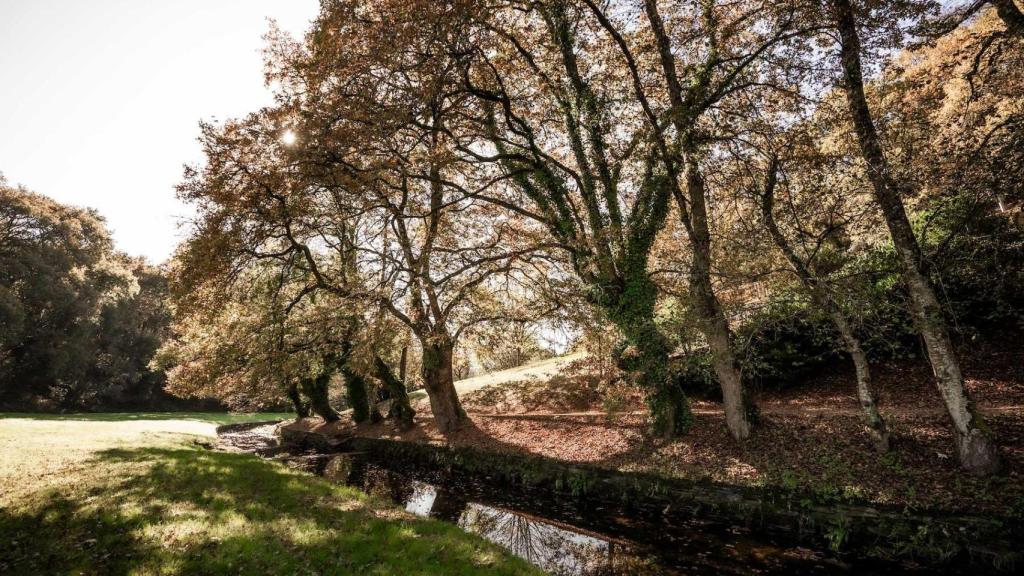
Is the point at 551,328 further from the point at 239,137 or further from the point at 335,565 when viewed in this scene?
the point at 239,137

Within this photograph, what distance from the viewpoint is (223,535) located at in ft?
24.0

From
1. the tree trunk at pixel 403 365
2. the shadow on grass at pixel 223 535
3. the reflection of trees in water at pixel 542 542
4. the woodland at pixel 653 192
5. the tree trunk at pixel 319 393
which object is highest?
the woodland at pixel 653 192

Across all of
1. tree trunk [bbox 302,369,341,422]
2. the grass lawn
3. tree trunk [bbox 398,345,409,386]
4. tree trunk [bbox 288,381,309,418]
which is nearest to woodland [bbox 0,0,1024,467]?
tree trunk [bbox 398,345,409,386]

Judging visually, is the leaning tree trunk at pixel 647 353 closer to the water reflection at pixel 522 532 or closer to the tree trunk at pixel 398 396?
the water reflection at pixel 522 532

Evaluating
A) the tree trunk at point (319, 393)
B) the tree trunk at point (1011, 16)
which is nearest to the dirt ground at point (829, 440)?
the tree trunk at point (1011, 16)

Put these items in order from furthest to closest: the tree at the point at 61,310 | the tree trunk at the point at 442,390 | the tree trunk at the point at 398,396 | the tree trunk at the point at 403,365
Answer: the tree at the point at 61,310, the tree trunk at the point at 403,365, the tree trunk at the point at 398,396, the tree trunk at the point at 442,390

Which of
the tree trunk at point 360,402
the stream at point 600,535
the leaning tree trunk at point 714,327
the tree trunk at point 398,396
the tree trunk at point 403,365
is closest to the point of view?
the stream at point 600,535

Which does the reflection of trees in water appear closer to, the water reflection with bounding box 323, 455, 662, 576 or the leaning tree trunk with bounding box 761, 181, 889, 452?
the water reflection with bounding box 323, 455, 662, 576

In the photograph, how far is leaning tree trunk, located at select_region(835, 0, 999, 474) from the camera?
27.8 ft

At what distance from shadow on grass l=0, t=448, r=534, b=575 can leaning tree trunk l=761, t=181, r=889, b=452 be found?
27.6 feet

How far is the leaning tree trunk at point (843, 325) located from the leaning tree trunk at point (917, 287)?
1208 millimetres

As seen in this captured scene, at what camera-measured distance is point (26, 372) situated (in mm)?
36406

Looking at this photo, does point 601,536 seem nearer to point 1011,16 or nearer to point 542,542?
point 542,542

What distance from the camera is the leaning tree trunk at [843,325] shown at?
32.0 feet
